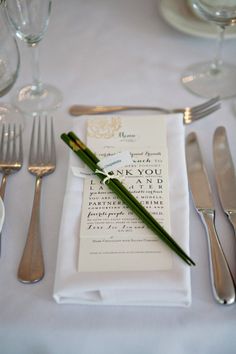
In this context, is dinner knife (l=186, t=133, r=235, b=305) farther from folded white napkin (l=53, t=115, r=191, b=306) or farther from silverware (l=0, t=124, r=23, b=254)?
silverware (l=0, t=124, r=23, b=254)

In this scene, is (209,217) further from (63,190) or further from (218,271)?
(63,190)

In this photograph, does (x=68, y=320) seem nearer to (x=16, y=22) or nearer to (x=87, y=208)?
(x=87, y=208)

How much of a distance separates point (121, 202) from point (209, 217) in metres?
0.11

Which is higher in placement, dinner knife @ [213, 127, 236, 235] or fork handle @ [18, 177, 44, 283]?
dinner knife @ [213, 127, 236, 235]

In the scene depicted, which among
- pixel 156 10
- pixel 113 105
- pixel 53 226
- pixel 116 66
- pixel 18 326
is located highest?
pixel 156 10

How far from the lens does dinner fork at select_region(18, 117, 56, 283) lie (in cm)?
48

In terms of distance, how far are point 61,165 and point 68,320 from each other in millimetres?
234

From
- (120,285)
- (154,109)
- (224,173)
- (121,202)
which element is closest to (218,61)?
(154,109)

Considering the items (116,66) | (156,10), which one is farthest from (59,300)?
(156,10)

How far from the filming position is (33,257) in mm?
493

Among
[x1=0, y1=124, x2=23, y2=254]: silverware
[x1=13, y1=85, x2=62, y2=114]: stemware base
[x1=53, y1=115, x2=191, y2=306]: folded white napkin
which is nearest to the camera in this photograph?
[x1=53, y1=115, x2=191, y2=306]: folded white napkin

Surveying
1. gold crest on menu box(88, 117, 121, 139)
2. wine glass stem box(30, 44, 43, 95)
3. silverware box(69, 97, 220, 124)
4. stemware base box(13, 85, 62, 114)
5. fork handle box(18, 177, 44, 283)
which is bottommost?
fork handle box(18, 177, 44, 283)

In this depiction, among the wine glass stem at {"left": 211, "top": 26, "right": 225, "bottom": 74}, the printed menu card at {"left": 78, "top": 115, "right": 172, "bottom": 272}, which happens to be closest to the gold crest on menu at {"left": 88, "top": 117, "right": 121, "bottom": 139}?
the printed menu card at {"left": 78, "top": 115, "right": 172, "bottom": 272}

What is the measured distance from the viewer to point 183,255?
0.46 m
